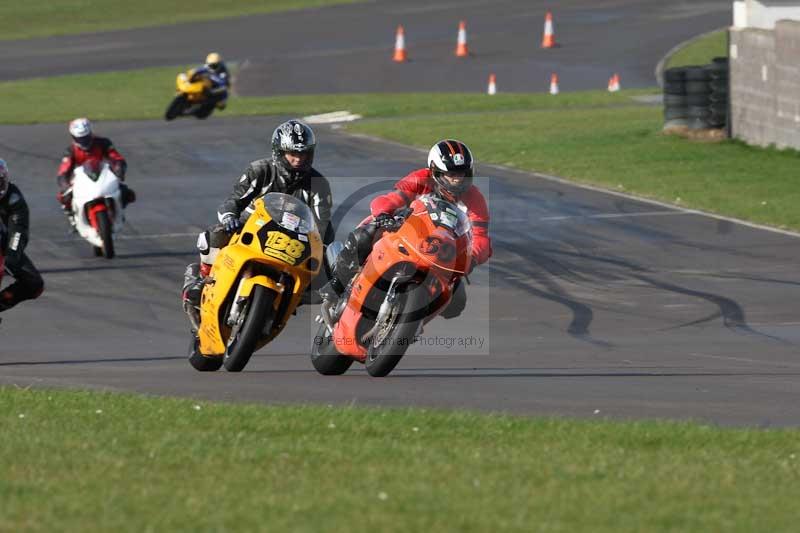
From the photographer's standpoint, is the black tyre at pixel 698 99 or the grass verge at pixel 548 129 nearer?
the grass verge at pixel 548 129

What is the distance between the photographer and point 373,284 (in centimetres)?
1058

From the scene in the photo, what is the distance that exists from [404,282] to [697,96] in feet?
60.2

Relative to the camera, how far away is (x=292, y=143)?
11.5 m

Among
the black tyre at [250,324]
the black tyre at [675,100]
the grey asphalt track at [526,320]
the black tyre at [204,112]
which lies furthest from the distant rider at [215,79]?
the black tyre at [250,324]

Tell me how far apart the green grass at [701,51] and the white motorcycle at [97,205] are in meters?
23.3

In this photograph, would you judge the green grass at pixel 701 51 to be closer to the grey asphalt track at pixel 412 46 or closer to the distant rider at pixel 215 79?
the grey asphalt track at pixel 412 46

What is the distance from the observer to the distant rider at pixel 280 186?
11492 millimetres

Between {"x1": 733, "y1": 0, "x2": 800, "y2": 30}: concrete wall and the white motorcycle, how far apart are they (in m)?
12.9

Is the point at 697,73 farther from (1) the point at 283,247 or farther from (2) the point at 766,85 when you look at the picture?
(1) the point at 283,247

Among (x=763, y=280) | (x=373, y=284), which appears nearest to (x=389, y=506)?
(x=373, y=284)

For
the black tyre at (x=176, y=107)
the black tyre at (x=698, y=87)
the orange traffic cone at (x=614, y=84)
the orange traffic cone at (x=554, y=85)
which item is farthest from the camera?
the orange traffic cone at (x=554, y=85)

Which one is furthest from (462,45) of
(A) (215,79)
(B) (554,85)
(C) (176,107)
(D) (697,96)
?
(D) (697,96)

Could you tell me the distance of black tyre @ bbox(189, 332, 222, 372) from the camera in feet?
37.2

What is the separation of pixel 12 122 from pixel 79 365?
76.6ft
